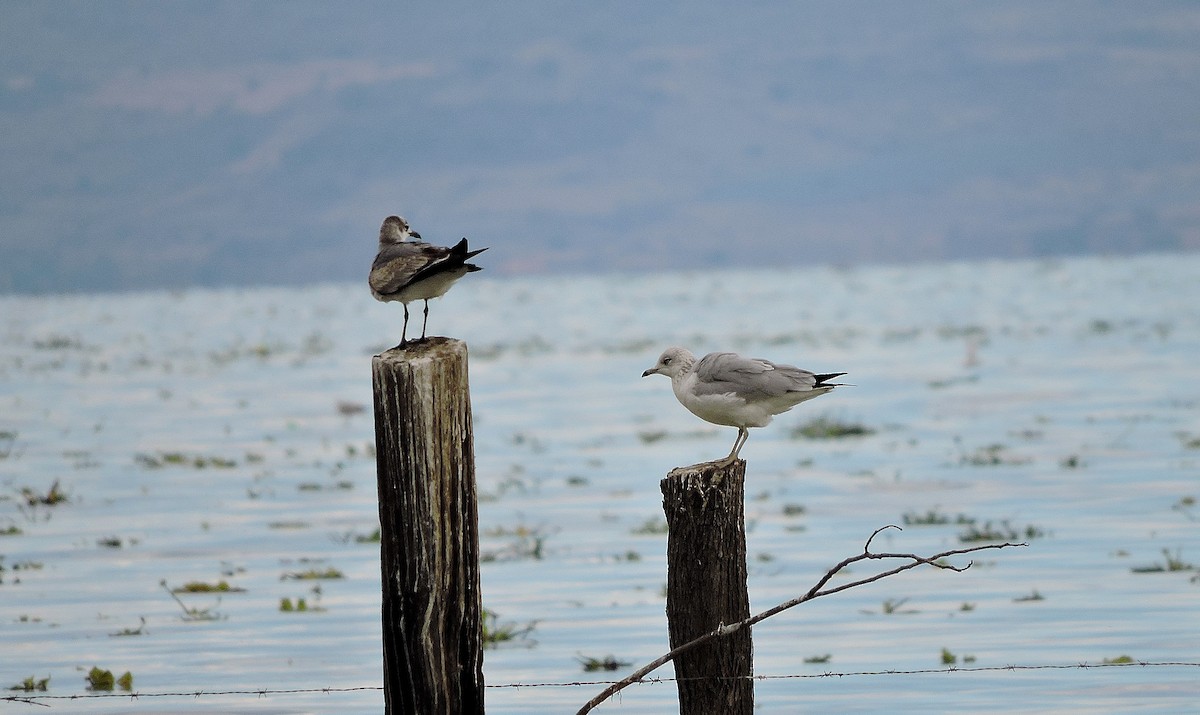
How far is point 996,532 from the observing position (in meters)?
13.6

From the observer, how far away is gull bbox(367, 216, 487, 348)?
288 inches

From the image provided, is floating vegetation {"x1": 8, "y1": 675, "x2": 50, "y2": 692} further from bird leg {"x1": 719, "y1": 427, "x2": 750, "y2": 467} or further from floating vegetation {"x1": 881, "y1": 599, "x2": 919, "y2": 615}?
floating vegetation {"x1": 881, "y1": 599, "x2": 919, "y2": 615}

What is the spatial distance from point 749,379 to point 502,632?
3.67 metres

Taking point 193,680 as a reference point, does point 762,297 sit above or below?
above

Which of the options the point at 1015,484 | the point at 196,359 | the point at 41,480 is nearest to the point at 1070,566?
the point at 1015,484

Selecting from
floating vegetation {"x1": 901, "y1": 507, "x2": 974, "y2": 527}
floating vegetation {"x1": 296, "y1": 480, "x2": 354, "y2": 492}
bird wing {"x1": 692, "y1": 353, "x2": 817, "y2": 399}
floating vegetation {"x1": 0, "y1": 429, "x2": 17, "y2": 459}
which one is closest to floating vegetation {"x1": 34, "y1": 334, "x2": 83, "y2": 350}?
floating vegetation {"x1": 0, "y1": 429, "x2": 17, "y2": 459}

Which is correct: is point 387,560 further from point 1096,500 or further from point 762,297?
point 762,297

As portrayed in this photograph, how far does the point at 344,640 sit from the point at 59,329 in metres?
54.6

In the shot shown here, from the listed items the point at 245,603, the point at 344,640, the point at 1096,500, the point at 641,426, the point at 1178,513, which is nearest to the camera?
the point at 344,640

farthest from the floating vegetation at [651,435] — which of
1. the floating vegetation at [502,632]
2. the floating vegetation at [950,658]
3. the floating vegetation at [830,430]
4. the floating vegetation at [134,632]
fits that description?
the floating vegetation at [950,658]

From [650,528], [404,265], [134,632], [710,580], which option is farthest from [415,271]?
[650,528]

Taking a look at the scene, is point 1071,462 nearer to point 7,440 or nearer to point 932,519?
point 932,519

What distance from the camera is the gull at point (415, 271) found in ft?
24.0

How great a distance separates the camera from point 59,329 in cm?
6162
